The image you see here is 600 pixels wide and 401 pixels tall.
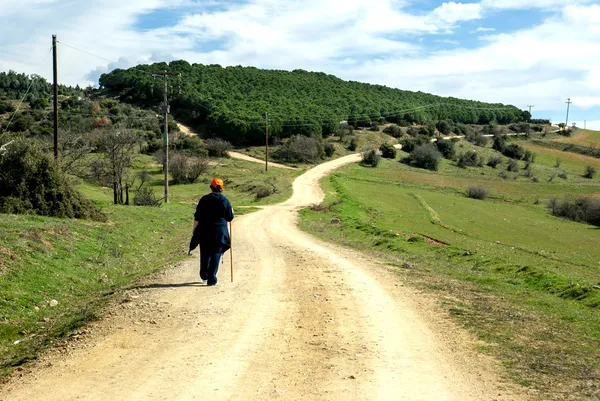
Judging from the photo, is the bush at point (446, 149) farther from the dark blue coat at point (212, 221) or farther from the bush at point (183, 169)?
the dark blue coat at point (212, 221)

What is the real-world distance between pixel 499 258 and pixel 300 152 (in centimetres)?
6604

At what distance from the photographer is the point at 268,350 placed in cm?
748

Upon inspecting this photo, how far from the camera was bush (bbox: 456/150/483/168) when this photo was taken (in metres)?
95.0

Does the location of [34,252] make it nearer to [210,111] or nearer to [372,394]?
[372,394]

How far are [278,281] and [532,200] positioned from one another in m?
57.6

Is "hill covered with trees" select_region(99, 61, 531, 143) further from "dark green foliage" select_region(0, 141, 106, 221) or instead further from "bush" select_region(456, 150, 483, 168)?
"dark green foliage" select_region(0, 141, 106, 221)

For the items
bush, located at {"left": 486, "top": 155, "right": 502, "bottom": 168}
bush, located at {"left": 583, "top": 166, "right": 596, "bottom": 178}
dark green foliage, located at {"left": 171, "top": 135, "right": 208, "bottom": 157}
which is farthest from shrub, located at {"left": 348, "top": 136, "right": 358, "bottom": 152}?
bush, located at {"left": 583, "top": 166, "right": 596, "bottom": 178}

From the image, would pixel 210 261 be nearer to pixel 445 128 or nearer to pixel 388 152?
pixel 388 152

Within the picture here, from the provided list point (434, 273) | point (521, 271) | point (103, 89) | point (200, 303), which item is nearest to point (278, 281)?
point (200, 303)

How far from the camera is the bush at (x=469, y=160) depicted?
95.0 meters

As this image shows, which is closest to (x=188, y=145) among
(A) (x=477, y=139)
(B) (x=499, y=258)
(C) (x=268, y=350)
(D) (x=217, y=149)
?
(D) (x=217, y=149)

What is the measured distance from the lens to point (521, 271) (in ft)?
53.0

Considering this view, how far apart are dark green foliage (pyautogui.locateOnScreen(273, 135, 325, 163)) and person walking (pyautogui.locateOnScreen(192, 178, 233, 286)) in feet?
243

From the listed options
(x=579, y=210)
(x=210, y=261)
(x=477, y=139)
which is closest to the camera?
(x=210, y=261)
